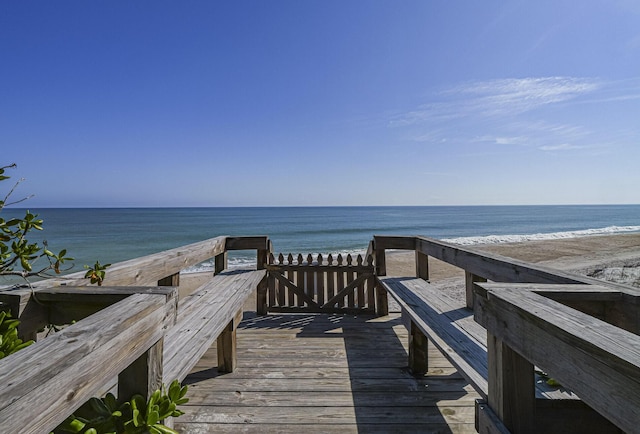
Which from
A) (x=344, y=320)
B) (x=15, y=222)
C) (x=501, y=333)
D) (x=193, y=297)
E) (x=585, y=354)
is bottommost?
(x=344, y=320)

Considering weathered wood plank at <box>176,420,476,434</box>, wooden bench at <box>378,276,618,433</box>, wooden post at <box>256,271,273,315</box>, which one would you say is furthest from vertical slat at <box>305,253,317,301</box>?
weathered wood plank at <box>176,420,476,434</box>

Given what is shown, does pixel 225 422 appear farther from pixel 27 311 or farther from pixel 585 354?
pixel 585 354

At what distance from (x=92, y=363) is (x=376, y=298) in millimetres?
4013

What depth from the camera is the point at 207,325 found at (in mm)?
2236

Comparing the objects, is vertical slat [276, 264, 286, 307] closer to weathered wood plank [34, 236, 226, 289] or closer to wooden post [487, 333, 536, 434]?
weathered wood plank [34, 236, 226, 289]

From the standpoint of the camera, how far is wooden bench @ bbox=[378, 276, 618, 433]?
1352 mm

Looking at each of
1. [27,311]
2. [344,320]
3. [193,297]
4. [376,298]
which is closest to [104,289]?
[27,311]

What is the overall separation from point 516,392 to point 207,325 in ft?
6.23

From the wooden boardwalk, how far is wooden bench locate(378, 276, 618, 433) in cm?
33

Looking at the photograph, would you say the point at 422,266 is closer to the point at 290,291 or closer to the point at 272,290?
the point at 290,291

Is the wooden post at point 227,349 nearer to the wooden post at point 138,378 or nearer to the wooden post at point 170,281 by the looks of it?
the wooden post at point 170,281

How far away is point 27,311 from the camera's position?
122 centimetres

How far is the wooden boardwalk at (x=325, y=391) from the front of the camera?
2133mm

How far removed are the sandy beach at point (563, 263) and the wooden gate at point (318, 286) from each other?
4.25m
